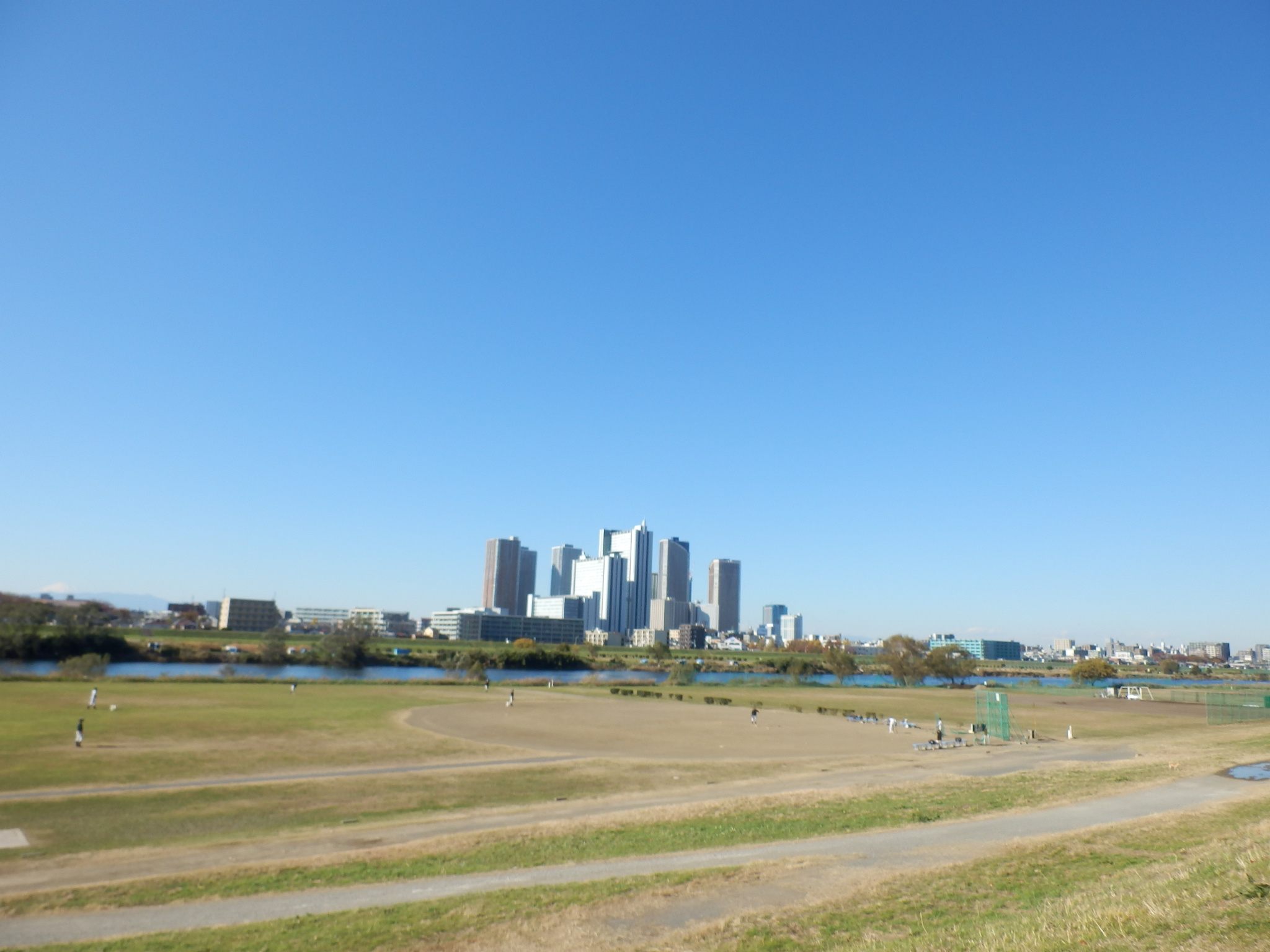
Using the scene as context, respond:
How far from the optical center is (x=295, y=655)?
5438 inches

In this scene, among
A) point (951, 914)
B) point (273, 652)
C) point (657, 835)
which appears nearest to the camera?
point (951, 914)

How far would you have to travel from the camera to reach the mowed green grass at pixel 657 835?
1571cm

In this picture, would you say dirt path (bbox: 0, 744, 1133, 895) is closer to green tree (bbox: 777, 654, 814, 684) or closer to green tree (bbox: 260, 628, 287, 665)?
green tree (bbox: 777, 654, 814, 684)

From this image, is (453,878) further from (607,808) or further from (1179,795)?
(1179,795)

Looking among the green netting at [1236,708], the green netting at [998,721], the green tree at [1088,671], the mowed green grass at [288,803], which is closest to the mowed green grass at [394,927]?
the mowed green grass at [288,803]

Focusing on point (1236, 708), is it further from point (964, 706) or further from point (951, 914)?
point (951, 914)

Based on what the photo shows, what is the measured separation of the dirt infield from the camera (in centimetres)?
4256

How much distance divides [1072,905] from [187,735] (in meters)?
44.3

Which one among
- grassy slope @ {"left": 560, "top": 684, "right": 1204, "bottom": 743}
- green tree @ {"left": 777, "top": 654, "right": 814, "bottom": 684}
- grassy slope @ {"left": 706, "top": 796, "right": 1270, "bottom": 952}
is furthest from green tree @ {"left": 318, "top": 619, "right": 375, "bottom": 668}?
grassy slope @ {"left": 706, "top": 796, "right": 1270, "bottom": 952}

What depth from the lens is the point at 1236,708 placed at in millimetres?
64625

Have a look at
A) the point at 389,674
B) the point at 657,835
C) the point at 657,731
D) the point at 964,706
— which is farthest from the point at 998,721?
the point at 389,674

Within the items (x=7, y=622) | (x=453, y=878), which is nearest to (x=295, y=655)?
(x=7, y=622)

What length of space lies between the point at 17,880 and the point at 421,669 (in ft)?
399

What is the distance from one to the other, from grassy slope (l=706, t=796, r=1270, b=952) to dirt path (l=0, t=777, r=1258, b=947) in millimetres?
1770
